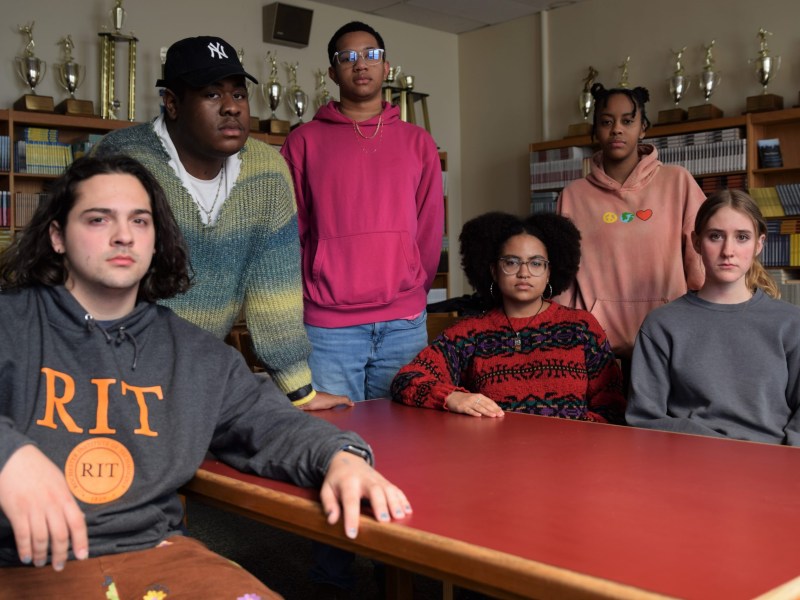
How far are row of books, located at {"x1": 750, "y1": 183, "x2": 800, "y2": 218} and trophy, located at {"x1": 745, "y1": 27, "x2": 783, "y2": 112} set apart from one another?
0.55 meters

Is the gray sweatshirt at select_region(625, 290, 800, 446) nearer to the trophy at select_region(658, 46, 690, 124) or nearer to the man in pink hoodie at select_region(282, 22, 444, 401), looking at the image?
the man in pink hoodie at select_region(282, 22, 444, 401)

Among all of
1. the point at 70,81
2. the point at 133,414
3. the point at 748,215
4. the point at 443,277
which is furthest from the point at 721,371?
the point at 443,277

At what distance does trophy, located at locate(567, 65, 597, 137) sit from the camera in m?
7.04

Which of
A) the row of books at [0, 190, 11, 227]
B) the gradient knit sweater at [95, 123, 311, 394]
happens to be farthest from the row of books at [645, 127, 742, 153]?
the gradient knit sweater at [95, 123, 311, 394]

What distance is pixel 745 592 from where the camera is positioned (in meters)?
0.91

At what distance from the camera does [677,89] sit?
21.4 feet

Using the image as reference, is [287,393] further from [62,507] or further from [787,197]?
[787,197]

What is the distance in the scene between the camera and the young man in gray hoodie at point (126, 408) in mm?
1334

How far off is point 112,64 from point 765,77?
443 cm

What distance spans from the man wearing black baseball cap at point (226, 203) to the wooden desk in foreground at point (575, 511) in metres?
0.45

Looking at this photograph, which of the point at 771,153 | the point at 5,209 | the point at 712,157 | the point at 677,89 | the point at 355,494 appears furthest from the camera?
the point at 677,89

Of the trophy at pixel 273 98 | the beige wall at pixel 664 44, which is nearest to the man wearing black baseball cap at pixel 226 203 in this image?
the trophy at pixel 273 98

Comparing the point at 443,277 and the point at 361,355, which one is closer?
the point at 361,355

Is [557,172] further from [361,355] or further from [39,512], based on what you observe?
[39,512]
